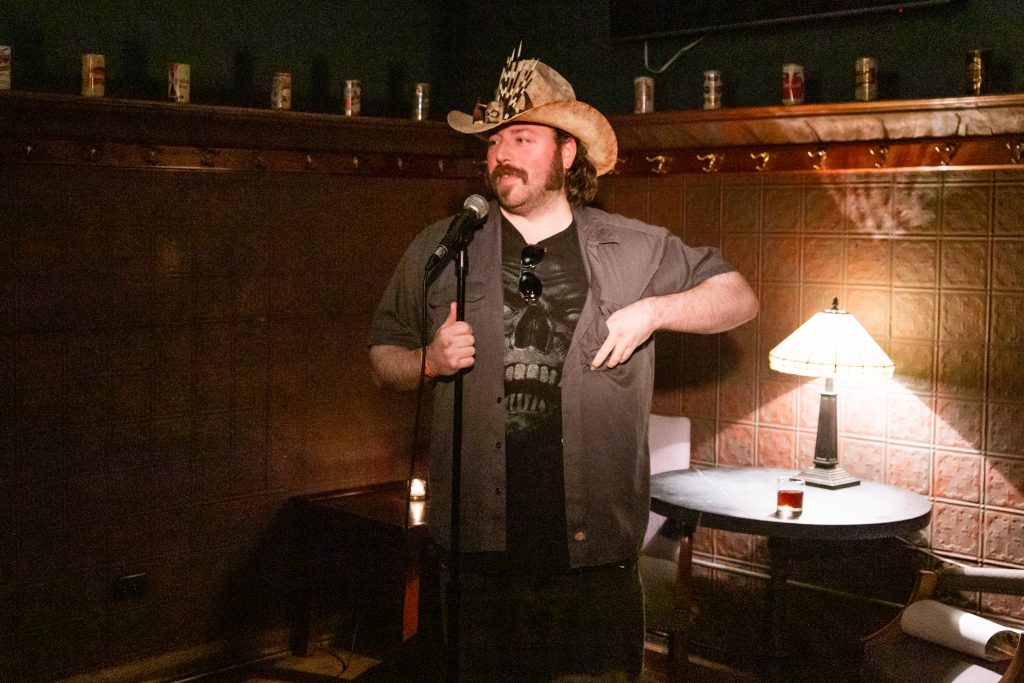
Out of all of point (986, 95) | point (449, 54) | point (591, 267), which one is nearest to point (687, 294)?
point (591, 267)

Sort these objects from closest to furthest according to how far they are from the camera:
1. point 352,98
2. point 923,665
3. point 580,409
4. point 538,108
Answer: point 580,409 → point 538,108 → point 923,665 → point 352,98

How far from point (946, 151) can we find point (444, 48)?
2331mm

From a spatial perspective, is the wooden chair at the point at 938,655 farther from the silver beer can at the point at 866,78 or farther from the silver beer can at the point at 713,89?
the silver beer can at the point at 713,89

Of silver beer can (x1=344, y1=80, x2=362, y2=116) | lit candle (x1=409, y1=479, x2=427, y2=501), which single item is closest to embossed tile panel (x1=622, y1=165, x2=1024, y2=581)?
lit candle (x1=409, y1=479, x2=427, y2=501)

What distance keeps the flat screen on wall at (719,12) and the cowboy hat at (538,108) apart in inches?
70.1

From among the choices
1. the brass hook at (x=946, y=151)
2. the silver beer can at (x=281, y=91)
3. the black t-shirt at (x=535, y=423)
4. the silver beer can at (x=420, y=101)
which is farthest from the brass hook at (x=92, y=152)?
the brass hook at (x=946, y=151)

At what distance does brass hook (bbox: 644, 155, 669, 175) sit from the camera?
14.9ft

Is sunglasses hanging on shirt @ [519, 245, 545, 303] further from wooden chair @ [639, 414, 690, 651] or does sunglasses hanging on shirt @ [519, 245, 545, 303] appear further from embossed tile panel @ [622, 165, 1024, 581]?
embossed tile panel @ [622, 165, 1024, 581]

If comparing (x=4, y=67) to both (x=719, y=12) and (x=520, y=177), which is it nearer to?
(x=520, y=177)

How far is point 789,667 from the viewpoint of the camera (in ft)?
13.0

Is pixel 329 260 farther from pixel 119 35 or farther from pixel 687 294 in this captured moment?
pixel 687 294

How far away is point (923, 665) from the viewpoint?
9.94 ft

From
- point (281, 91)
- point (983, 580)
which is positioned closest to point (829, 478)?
point (983, 580)

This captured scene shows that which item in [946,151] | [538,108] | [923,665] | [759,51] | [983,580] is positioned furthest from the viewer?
[759,51]
